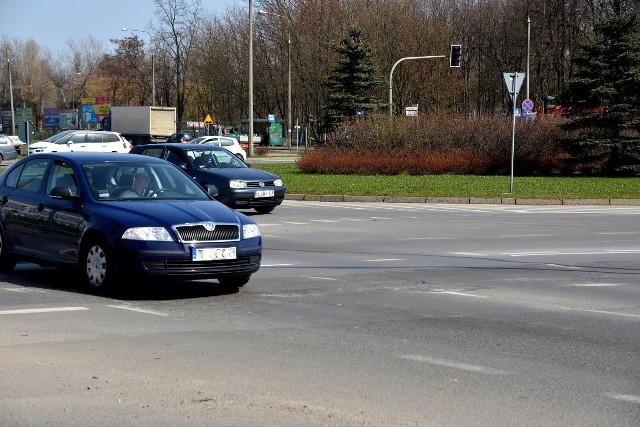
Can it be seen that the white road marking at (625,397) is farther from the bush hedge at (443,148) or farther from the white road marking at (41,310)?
the bush hedge at (443,148)

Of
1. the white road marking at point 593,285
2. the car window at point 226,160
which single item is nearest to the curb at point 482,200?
the car window at point 226,160

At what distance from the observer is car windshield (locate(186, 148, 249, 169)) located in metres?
22.1

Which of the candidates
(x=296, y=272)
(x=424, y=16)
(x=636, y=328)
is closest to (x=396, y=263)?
(x=296, y=272)

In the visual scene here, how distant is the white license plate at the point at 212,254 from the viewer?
32.5 ft

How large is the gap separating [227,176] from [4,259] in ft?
32.4

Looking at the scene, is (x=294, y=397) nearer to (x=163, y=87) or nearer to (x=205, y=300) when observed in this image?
(x=205, y=300)

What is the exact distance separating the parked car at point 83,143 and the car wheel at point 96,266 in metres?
30.4

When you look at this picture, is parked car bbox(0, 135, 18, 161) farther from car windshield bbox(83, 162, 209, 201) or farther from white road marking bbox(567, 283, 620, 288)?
white road marking bbox(567, 283, 620, 288)

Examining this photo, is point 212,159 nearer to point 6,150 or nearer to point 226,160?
point 226,160

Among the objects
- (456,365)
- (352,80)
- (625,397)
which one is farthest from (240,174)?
(352,80)

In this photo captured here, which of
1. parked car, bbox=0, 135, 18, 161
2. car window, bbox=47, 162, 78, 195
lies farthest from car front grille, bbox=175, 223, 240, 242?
parked car, bbox=0, 135, 18, 161

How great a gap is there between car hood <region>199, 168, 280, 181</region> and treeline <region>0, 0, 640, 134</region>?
31.7 meters

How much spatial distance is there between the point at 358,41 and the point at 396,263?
134ft

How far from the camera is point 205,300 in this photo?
10094 mm
